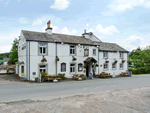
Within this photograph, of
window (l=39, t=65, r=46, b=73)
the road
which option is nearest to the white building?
window (l=39, t=65, r=46, b=73)

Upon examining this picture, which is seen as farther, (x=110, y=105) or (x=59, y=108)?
(x=110, y=105)

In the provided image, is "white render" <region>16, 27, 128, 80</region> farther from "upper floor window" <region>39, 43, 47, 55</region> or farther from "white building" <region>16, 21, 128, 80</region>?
"upper floor window" <region>39, 43, 47, 55</region>

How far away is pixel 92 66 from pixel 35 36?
10.8 metres

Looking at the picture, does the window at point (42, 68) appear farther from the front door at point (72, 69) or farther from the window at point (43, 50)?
the front door at point (72, 69)

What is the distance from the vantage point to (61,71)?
18797 millimetres

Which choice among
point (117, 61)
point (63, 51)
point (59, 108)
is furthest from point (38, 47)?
point (117, 61)

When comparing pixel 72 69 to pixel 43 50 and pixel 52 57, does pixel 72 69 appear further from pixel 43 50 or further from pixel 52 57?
pixel 43 50

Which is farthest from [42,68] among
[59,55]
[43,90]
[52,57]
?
[43,90]

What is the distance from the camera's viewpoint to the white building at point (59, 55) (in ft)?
55.5

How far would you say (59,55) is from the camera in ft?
61.8

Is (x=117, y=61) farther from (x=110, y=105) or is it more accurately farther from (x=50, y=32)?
(x=110, y=105)

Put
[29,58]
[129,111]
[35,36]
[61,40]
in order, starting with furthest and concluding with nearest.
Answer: [61,40]
[35,36]
[29,58]
[129,111]

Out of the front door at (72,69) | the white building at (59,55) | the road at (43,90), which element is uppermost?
the white building at (59,55)

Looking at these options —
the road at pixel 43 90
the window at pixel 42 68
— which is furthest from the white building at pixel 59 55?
the road at pixel 43 90
